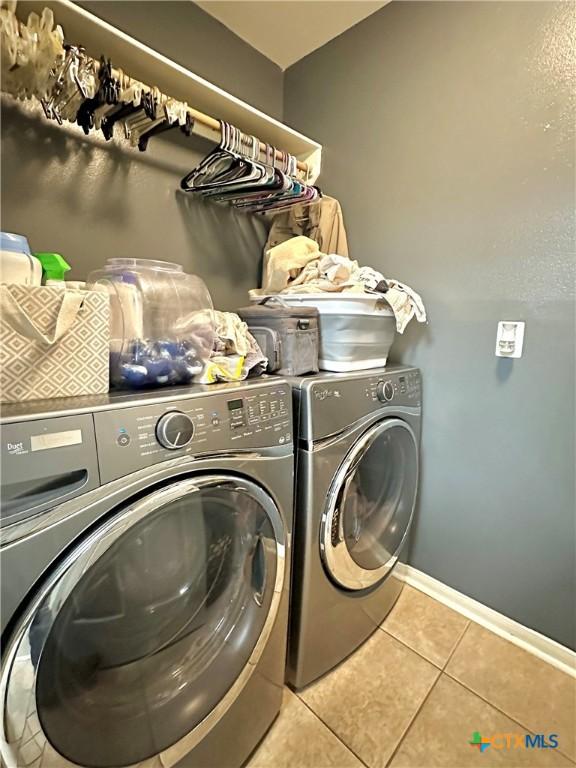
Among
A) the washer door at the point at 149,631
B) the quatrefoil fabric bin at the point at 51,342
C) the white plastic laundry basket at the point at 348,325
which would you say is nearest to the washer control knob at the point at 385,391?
the white plastic laundry basket at the point at 348,325

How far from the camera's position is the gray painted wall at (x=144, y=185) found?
3.70ft

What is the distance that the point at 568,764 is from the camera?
100 centimetres

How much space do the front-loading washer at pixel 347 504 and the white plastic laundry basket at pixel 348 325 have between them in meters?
0.08

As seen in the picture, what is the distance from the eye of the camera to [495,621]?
1.41 metres

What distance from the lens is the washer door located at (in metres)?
0.57

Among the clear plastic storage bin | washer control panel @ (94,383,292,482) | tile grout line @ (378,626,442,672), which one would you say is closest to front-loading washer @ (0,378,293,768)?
washer control panel @ (94,383,292,482)

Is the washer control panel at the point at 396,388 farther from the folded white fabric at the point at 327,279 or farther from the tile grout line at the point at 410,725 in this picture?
the tile grout line at the point at 410,725

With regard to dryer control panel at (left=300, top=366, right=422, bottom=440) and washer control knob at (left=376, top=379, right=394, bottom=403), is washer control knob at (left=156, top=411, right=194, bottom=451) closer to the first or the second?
dryer control panel at (left=300, top=366, right=422, bottom=440)

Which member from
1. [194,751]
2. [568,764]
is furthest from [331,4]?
[568,764]

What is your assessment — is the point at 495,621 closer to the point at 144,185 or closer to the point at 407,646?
the point at 407,646

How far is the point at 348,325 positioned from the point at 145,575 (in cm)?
89

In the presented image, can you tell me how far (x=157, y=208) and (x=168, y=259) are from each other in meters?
0.19

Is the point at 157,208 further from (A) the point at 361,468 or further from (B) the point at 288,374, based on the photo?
(A) the point at 361,468

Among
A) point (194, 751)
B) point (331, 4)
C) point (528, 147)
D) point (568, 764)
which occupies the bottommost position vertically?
point (568, 764)
